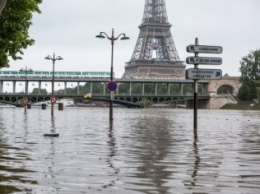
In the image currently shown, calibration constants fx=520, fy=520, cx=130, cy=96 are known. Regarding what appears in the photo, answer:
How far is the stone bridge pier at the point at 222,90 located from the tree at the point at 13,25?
133 m

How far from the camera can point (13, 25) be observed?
2984 centimetres

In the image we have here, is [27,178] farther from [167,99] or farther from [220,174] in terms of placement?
[167,99]

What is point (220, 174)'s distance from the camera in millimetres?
9867

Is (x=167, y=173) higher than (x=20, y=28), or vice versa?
(x=20, y=28)

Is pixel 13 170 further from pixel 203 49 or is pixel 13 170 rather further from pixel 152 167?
pixel 203 49

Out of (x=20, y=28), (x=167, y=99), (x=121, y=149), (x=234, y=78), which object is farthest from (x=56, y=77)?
(x=121, y=149)

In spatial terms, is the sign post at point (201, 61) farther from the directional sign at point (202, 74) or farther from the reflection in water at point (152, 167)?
the reflection in water at point (152, 167)

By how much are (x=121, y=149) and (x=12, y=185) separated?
6.92 metres

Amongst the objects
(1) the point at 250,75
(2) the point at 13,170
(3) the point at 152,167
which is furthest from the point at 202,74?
(1) the point at 250,75

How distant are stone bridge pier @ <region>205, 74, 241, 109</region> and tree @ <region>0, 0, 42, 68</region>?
13332cm

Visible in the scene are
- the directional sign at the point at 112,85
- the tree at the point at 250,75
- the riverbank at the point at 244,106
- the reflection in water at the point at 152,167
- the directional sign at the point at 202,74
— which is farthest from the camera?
the tree at the point at 250,75

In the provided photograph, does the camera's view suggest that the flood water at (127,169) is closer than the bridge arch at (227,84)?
Yes

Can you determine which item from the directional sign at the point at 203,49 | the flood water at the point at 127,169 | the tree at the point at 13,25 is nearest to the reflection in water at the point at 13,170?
the flood water at the point at 127,169

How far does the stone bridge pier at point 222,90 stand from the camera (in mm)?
162250
